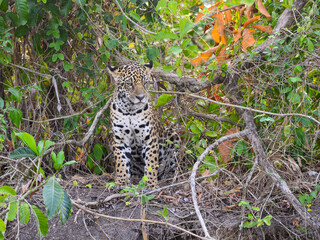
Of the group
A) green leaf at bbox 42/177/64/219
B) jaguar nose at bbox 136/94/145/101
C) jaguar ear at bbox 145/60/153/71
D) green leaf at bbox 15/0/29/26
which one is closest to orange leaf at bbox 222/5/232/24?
jaguar ear at bbox 145/60/153/71

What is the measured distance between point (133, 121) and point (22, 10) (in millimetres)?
1951

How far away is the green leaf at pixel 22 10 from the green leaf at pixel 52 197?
2.33 metres

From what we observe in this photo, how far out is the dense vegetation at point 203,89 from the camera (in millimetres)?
4949

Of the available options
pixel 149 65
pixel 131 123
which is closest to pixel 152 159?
pixel 131 123

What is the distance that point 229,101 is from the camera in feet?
19.5

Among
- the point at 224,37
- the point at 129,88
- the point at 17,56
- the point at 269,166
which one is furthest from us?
the point at 17,56

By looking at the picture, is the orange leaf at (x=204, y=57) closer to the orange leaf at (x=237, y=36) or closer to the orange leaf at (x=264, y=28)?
the orange leaf at (x=237, y=36)

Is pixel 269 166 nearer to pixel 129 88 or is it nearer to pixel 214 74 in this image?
pixel 214 74

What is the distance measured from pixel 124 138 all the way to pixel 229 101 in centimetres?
147

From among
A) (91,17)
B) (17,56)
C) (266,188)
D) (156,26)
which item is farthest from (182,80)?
(17,56)

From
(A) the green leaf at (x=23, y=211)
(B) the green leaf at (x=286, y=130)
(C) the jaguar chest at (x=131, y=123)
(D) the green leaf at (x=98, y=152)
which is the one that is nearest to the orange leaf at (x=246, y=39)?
(B) the green leaf at (x=286, y=130)

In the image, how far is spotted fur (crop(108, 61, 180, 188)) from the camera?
5.81m

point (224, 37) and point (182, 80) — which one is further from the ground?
point (224, 37)

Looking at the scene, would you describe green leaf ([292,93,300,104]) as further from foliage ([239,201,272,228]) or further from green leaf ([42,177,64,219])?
green leaf ([42,177,64,219])
